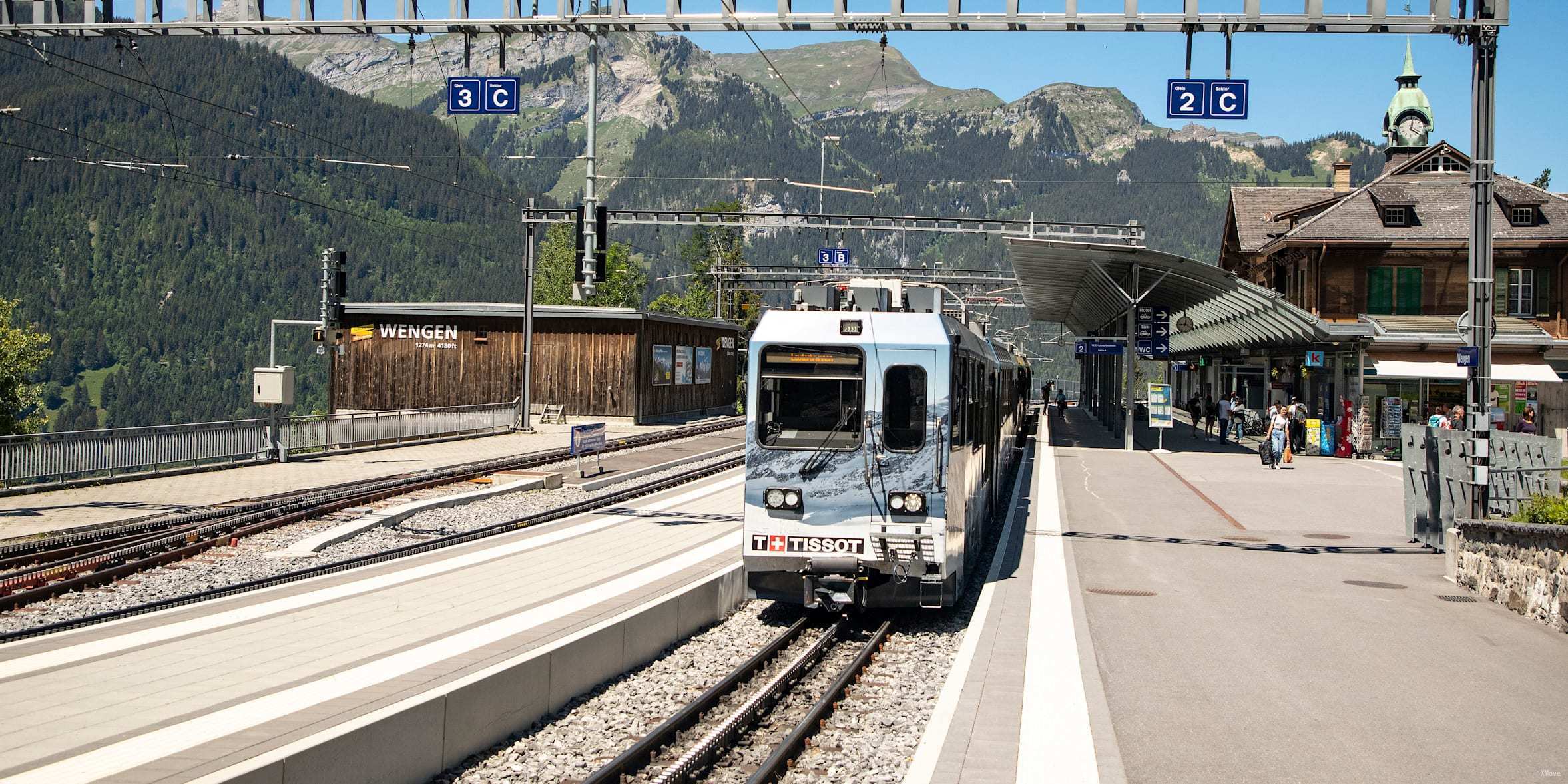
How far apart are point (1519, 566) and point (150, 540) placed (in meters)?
15.5

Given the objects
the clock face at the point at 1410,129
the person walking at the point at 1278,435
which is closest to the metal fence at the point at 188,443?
the person walking at the point at 1278,435

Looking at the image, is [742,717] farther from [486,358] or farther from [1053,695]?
[486,358]

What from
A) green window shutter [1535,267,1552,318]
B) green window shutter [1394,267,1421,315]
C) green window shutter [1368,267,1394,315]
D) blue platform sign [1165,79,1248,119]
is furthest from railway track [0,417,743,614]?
green window shutter [1535,267,1552,318]

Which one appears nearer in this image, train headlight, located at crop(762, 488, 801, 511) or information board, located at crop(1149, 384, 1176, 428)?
train headlight, located at crop(762, 488, 801, 511)

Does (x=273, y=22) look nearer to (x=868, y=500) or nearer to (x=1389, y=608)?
(x=868, y=500)

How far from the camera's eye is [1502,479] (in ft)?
50.4

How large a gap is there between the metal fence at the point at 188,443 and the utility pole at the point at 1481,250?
20633 mm

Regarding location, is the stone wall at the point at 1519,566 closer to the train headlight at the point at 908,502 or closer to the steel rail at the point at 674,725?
the train headlight at the point at 908,502

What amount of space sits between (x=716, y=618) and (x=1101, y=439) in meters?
32.2

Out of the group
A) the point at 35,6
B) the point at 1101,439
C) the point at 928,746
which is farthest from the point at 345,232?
the point at 928,746

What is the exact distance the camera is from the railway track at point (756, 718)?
731 cm

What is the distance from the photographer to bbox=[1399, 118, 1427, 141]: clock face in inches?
2623

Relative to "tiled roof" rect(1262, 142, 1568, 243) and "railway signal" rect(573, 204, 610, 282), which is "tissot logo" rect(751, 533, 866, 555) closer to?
"railway signal" rect(573, 204, 610, 282)

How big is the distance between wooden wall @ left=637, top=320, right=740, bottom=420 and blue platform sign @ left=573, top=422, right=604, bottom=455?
1757 cm
